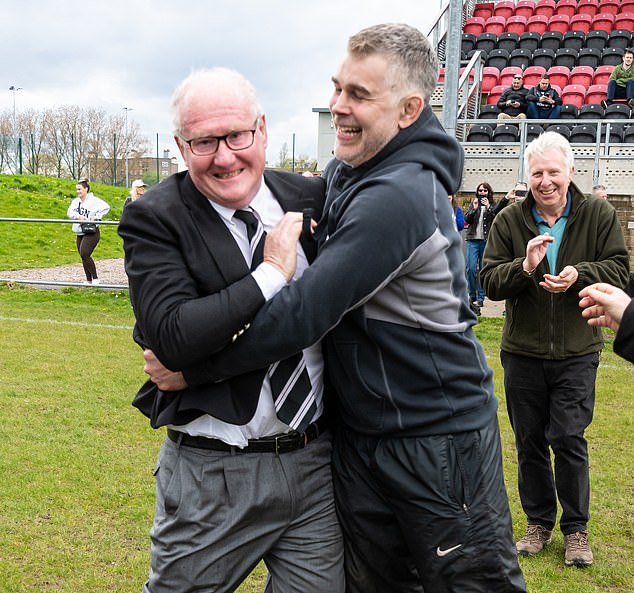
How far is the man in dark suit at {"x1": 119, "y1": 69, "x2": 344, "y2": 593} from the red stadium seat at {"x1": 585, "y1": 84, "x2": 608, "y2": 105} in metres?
18.4

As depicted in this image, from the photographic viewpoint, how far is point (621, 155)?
1479 cm

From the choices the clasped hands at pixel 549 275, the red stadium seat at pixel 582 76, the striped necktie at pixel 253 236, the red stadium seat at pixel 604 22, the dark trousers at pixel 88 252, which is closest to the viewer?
the striped necktie at pixel 253 236

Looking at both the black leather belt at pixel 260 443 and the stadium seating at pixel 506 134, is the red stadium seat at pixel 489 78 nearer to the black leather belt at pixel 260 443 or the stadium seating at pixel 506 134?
the stadium seating at pixel 506 134

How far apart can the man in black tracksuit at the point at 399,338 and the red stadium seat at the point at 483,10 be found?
24103 mm

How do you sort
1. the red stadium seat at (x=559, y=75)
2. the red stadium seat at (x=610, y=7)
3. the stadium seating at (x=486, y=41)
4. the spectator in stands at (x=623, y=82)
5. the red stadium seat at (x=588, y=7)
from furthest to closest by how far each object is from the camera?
the red stadium seat at (x=588, y=7)
the red stadium seat at (x=610, y=7)
the stadium seating at (x=486, y=41)
the red stadium seat at (x=559, y=75)
the spectator in stands at (x=623, y=82)

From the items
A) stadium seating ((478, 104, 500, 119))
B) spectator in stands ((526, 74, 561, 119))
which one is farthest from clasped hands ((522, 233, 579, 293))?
stadium seating ((478, 104, 500, 119))

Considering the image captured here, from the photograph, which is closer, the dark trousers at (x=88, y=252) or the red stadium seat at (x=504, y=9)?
the dark trousers at (x=88, y=252)

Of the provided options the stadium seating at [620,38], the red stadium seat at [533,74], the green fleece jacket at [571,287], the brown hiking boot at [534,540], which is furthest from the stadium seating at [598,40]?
the brown hiking boot at [534,540]

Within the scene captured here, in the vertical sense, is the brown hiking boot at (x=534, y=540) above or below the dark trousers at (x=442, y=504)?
below

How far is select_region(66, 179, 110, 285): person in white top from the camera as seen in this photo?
13375 millimetres

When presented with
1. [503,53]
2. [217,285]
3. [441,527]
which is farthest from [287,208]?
[503,53]

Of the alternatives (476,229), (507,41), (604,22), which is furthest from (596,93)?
(476,229)

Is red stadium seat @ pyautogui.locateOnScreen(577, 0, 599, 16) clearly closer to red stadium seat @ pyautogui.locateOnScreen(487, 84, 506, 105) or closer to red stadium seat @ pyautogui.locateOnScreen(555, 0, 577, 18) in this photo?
red stadium seat @ pyautogui.locateOnScreen(555, 0, 577, 18)

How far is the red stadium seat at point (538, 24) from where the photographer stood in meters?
23.1
